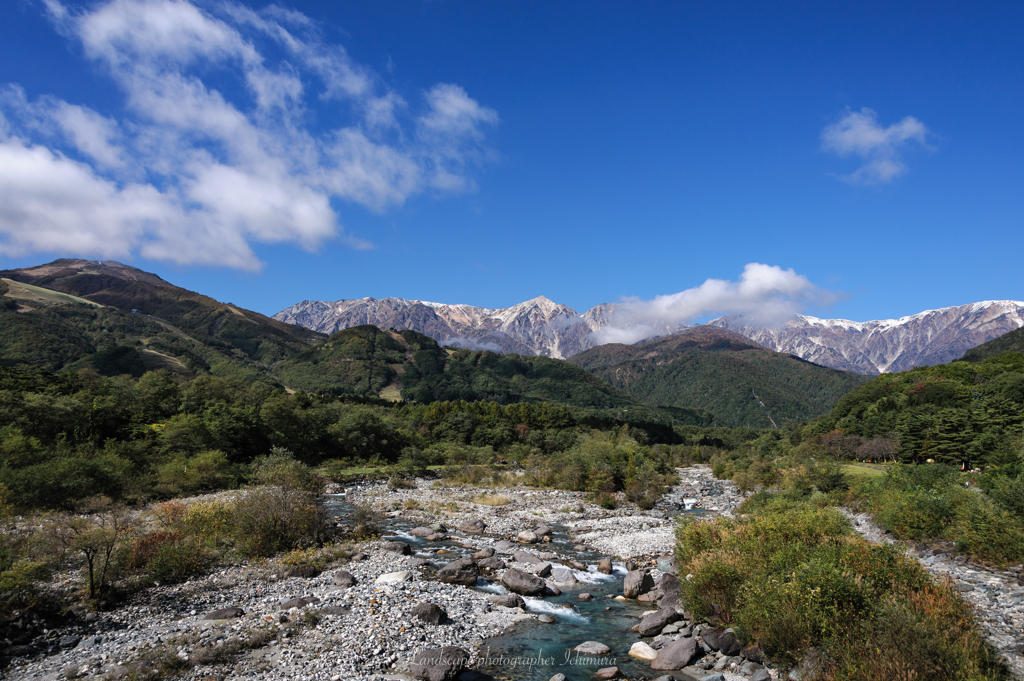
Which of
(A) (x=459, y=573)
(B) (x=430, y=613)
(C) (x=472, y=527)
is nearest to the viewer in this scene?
(B) (x=430, y=613)

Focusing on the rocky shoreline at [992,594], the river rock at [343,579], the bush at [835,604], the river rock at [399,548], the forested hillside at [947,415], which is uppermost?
the forested hillside at [947,415]

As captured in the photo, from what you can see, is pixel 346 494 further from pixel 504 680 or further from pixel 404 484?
pixel 504 680

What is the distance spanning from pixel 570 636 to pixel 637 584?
5412 mm

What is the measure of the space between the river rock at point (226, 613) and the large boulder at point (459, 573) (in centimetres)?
898

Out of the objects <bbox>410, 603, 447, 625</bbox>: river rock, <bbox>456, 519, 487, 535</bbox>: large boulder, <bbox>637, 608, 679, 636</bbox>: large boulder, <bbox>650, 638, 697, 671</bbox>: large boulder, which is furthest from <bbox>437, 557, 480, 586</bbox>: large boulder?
<bbox>456, 519, 487, 535</bbox>: large boulder

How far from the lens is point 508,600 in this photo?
21.5 meters

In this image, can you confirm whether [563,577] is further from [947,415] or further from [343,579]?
[947,415]

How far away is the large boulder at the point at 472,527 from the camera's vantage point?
37237mm

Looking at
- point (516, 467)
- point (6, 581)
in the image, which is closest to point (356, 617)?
point (6, 581)

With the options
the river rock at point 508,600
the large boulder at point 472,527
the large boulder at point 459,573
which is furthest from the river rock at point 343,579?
the large boulder at point 472,527

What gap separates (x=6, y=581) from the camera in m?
15.8

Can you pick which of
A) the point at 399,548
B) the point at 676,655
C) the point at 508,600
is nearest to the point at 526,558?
the point at 508,600

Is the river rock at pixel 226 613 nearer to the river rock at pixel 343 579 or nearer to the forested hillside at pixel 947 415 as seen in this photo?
the river rock at pixel 343 579

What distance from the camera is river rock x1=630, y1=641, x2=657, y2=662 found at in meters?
16.5
